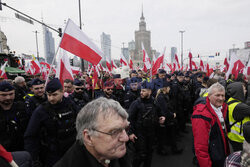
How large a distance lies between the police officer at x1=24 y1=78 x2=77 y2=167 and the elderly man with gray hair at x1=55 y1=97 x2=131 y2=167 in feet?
4.12

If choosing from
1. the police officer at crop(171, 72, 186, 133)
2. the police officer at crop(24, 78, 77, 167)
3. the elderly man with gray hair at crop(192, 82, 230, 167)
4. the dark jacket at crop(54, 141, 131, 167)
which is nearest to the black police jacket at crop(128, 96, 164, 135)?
the elderly man with gray hair at crop(192, 82, 230, 167)

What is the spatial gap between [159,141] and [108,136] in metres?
3.74

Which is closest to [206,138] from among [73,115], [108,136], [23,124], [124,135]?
[124,135]

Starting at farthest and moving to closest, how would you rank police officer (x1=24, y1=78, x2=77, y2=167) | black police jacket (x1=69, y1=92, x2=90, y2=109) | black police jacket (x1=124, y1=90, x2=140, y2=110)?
black police jacket (x1=124, y1=90, x2=140, y2=110)
black police jacket (x1=69, y1=92, x2=90, y2=109)
police officer (x1=24, y1=78, x2=77, y2=167)

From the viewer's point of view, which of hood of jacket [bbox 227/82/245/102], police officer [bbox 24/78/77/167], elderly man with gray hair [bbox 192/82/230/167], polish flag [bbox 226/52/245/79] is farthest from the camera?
polish flag [bbox 226/52/245/79]

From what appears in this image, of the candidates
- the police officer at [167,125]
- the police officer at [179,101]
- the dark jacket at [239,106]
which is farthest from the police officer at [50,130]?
the police officer at [179,101]

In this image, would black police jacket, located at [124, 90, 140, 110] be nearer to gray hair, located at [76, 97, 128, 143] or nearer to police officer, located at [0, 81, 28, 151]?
police officer, located at [0, 81, 28, 151]

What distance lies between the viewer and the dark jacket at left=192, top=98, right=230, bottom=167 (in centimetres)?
216

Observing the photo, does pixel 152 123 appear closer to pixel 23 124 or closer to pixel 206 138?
pixel 206 138

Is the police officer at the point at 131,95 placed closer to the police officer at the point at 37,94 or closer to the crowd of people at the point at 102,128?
the crowd of people at the point at 102,128

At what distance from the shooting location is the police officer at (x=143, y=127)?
10.5 feet

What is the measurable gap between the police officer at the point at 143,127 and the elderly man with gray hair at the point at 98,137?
1973 mm

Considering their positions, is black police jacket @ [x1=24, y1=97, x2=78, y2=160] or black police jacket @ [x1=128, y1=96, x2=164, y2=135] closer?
black police jacket @ [x1=24, y1=97, x2=78, y2=160]

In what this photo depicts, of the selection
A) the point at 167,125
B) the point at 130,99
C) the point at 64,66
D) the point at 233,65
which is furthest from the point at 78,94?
the point at 233,65
